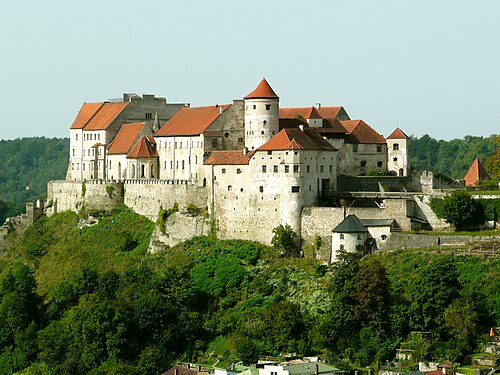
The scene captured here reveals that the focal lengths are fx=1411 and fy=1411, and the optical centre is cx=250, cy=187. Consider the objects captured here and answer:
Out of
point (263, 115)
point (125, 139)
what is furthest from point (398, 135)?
point (125, 139)

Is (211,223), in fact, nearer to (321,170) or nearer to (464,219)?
(321,170)

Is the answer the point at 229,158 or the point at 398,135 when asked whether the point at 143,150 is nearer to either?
the point at 229,158

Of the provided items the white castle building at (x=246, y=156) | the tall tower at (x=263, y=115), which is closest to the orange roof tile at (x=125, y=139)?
the white castle building at (x=246, y=156)

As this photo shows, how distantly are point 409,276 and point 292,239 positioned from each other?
929 centimetres

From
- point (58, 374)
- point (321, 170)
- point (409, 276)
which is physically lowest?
point (58, 374)

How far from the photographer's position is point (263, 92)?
84125 mm

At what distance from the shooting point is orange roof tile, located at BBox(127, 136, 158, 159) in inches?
3669

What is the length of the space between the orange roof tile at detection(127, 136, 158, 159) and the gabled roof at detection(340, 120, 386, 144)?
43.8ft

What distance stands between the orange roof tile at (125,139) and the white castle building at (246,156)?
3.9 inches

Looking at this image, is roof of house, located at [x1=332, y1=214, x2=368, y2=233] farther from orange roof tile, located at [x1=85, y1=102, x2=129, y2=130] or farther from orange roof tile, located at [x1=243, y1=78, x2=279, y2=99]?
orange roof tile, located at [x1=85, y1=102, x2=129, y2=130]

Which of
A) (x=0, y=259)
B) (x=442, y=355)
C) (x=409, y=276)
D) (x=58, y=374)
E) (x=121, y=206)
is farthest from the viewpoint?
(x=0, y=259)

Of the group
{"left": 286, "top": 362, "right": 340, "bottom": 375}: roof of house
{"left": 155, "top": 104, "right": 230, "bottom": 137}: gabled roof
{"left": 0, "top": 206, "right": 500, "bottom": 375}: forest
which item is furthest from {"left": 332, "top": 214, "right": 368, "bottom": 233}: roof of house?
{"left": 155, "top": 104, "right": 230, "bottom": 137}: gabled roof

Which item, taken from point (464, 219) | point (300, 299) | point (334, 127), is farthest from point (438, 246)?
point (334, 127)

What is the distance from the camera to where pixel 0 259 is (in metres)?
103
